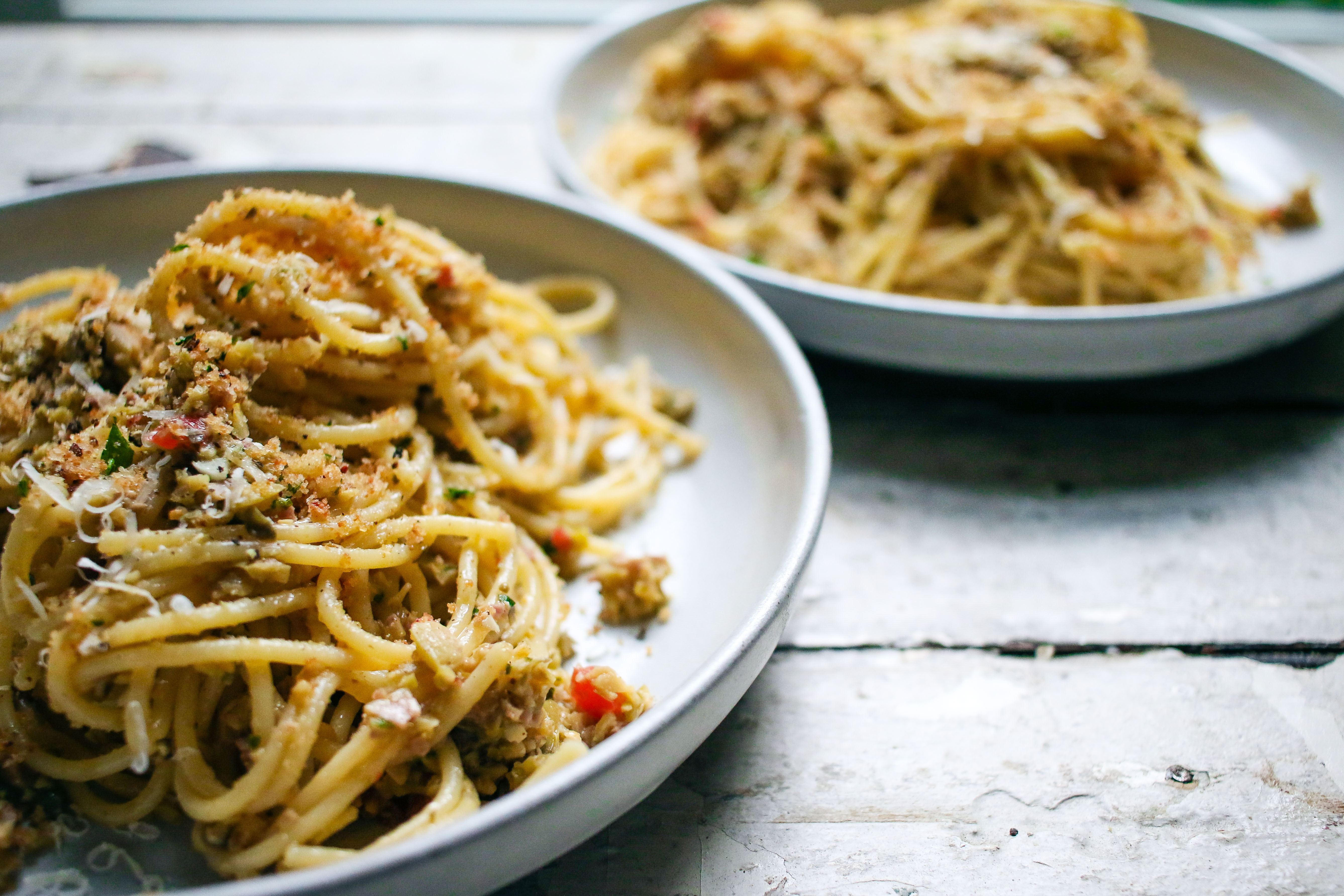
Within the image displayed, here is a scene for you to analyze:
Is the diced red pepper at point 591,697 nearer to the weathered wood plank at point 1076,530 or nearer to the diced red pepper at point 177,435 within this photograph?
the weathered wood plank at point 1076,530

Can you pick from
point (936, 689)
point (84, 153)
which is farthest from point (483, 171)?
point (936, 689)

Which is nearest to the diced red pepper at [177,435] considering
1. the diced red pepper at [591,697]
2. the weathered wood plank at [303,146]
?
the diced red pepper at [591,697]

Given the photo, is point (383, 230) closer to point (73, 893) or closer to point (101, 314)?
point (101, 314)

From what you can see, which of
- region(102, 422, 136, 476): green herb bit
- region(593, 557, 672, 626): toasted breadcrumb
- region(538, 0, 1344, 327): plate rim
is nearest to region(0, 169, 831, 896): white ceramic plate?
region(593, 557, 672, 626): toasted breadcrumb

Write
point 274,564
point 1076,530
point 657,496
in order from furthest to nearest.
Result: point 1076,530 → point 657,496 → point 274,564

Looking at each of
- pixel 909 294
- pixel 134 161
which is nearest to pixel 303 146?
pixel 134 161

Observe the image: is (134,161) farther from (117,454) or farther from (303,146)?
(117,454)
